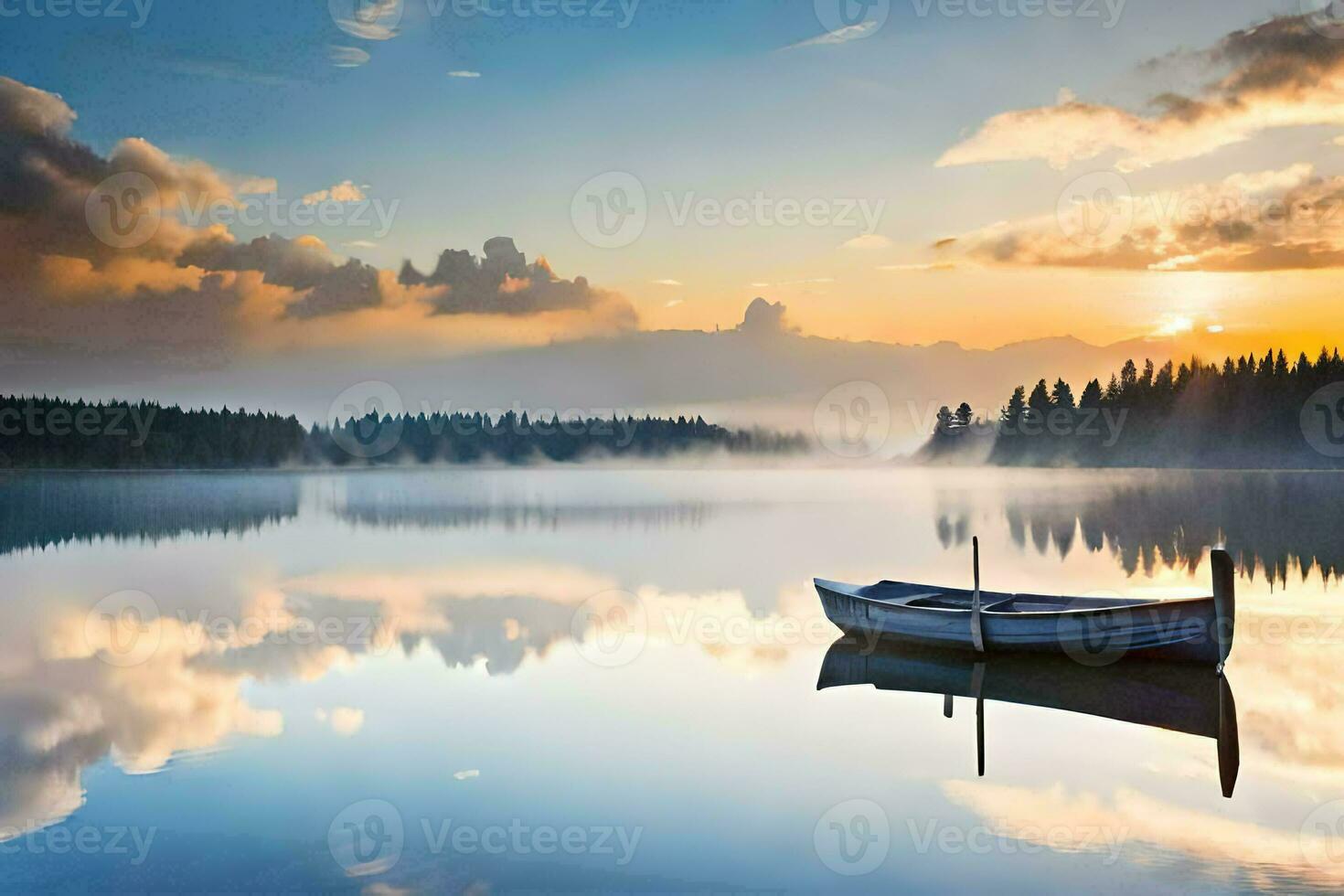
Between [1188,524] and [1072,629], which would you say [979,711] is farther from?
[1188,524]

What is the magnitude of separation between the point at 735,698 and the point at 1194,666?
918 centimetres

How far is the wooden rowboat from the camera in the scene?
2006 centimetres

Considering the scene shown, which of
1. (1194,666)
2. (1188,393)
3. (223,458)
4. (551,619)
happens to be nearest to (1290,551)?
(1194,666)

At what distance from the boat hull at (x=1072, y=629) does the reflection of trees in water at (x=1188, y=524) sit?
15.5m

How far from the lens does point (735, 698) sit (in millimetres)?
19094

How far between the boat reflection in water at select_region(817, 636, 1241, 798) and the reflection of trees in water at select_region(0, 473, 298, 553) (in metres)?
43.1

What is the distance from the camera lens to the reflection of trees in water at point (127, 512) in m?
57.1

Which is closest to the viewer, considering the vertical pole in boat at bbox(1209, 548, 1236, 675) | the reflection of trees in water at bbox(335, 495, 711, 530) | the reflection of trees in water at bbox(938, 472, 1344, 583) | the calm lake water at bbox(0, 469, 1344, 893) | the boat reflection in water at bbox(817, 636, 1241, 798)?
the calm lake water at bbox(0, 469, 1344, 893)

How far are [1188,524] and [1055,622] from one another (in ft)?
131

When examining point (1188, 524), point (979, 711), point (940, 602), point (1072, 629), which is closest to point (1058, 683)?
point (1072, 629)

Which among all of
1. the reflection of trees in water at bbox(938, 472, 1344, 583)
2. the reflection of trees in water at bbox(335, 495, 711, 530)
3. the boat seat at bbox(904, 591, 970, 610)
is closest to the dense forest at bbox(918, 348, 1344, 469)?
the reflection of trees in water at bbox(938, 472, 1344, 583)

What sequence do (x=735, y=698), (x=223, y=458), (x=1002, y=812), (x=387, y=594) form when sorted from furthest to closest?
(x=223, y=458) → (x=387, y=594) → (x=735, y=698) → (x=1002, y=812)

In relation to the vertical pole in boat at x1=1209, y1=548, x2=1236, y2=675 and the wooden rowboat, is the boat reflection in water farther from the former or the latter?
the vertical pole in boat at x1=1209, y1=548, x2=1236, y2=675

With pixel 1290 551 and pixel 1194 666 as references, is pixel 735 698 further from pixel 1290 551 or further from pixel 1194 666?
pixel 1290 551
